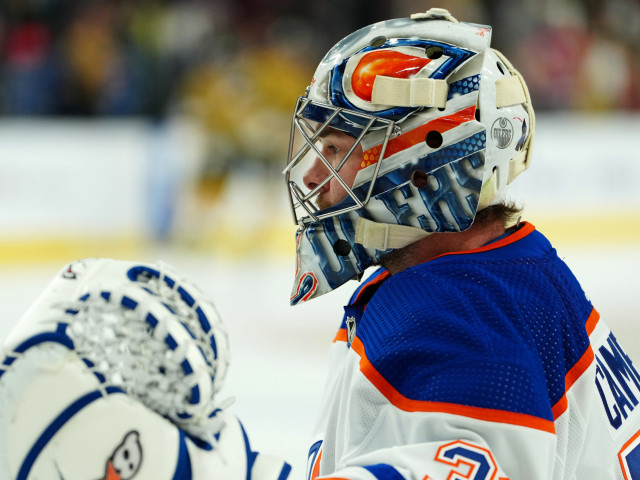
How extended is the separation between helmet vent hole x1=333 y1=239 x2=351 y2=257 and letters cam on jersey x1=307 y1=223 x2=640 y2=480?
188mm

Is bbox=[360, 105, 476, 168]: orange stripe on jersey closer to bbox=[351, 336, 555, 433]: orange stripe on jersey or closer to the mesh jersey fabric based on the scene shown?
the mesh jersey fabric

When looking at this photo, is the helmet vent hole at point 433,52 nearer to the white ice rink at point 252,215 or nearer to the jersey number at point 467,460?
the jersey number at point 467,460

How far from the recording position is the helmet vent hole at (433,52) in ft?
4.42

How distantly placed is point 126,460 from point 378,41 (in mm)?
711

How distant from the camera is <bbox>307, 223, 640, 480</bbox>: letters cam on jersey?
1.08 meters

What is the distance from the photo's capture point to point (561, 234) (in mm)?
6852

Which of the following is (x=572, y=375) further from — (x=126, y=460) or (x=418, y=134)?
(x=126, y=460)

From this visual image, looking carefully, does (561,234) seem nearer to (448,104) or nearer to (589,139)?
(589,139)

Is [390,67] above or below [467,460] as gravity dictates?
above

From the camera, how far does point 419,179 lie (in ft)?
4.40

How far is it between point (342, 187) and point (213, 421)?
1.47 ft

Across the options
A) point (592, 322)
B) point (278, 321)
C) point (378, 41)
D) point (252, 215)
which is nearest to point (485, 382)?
point (592, 322)

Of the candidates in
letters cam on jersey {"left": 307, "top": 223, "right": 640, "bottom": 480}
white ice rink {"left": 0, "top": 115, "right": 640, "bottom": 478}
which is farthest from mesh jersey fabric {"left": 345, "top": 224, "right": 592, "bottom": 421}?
white ice rink {"left": 0, "top": 115, "right": 640, "bottom": 478}

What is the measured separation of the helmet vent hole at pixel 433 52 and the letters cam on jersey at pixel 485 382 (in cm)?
28
